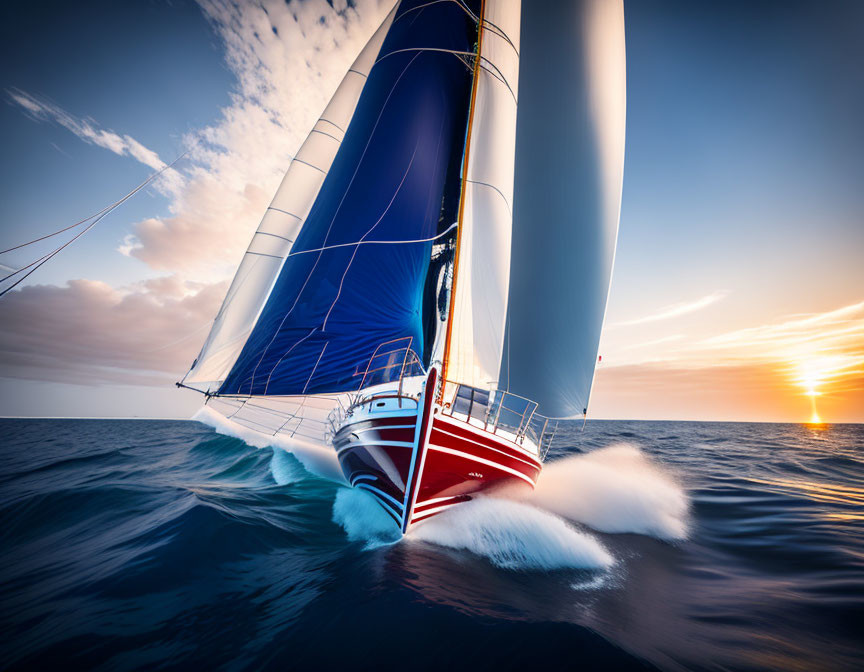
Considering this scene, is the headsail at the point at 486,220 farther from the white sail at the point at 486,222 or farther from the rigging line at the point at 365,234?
the rigging line at the point at 365,234

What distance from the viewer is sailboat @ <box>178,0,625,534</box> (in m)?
4.88

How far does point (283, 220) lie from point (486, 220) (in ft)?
25.5

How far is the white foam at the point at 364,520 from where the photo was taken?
4251 mm

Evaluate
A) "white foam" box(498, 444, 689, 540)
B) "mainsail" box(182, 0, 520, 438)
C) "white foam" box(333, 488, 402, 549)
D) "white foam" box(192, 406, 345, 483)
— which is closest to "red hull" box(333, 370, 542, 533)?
"white foam" box(333, 488, 402, 549)

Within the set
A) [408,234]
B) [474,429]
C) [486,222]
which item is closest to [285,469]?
[474,429]

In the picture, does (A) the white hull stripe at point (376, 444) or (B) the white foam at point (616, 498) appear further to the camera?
(B) the white foam at point (616, 498)

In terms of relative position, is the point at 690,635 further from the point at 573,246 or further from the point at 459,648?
the point at 573,246

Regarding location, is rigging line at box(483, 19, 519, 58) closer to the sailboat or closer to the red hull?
the sailboat

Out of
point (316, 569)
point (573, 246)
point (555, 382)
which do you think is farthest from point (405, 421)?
point (573, 246)

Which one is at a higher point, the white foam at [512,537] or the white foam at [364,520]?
the white foam at [512,537]

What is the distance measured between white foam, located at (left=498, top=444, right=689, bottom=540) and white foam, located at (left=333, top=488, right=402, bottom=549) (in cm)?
171

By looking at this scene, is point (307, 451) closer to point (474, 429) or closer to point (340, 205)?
point (340, 205)

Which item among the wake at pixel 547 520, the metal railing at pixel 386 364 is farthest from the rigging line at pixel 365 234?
the wake at pixel 547 520

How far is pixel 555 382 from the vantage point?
23.9 feet
